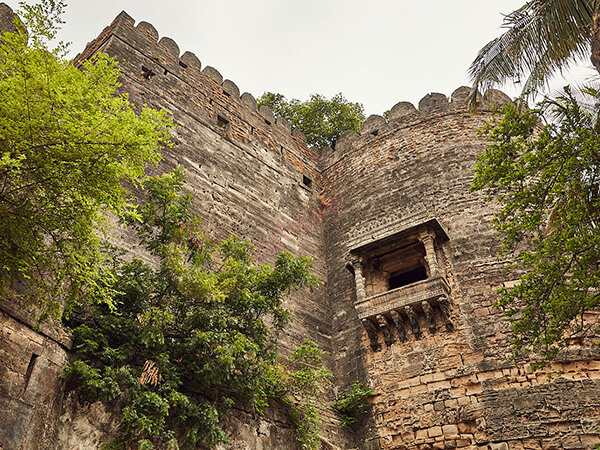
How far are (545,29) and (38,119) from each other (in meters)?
6.29

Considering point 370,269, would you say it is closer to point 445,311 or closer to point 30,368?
point 445,311

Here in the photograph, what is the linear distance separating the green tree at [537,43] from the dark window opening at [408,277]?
3.82m

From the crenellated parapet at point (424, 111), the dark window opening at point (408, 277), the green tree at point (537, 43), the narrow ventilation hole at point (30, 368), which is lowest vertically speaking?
the narrow ventilation hole at point (30, 368)

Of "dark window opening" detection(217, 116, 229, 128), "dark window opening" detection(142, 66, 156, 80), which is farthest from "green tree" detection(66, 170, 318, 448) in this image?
Answer: "dark window opening" detection(217, 116, 229, 128)

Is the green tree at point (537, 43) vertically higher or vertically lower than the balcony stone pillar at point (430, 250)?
higher

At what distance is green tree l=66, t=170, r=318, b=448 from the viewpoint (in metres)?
5.28

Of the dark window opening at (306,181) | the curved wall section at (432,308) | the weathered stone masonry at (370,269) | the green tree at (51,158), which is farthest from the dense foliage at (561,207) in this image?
the dark window opening at (306,181)

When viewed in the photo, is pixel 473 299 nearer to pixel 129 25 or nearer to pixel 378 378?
pixel 378 378

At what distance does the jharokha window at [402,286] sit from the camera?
28.8 feet

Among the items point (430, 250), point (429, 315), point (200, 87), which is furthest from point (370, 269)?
point (200, 87)

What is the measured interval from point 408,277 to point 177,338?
575 centimetres

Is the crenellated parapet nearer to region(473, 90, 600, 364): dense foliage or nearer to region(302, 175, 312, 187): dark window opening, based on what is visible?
region(302, 175, 312, 187): dark window opening

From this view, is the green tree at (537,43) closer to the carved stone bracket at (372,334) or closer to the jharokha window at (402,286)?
the jharokha window at (402,286)

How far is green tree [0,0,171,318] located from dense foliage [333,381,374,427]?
5343mm
